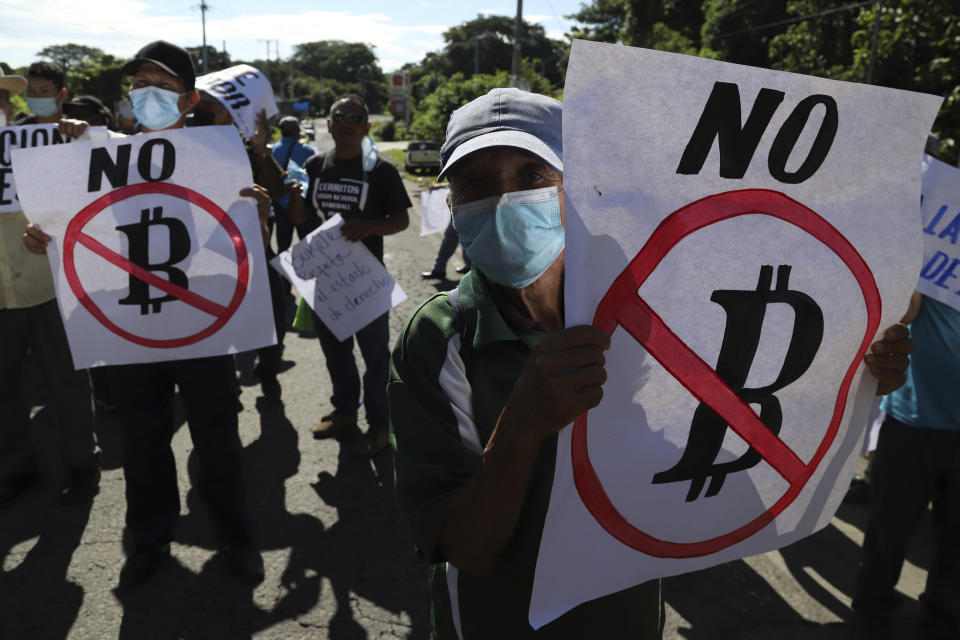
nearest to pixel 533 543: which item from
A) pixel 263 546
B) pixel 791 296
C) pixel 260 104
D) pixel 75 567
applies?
pixel 791 296

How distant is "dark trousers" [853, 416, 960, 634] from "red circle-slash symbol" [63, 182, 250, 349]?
269cm

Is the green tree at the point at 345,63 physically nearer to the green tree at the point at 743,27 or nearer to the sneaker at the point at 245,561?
the green tree at the point at 743,27

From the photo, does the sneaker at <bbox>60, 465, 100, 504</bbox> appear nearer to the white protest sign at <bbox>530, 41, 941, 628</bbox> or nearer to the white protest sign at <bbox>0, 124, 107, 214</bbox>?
the white protest sign at <bbox>0, 124, 107, 214</bbox>

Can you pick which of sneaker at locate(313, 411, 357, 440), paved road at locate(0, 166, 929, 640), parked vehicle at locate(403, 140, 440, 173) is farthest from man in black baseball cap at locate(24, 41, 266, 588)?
parked vehicle at locate(403, 140, 440, 173)

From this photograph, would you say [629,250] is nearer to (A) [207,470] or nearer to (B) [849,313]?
(B) [849,313]

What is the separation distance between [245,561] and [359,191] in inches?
87.3

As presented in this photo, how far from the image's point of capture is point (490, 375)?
4.10 feet

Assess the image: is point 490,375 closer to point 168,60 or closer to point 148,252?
point 148,252

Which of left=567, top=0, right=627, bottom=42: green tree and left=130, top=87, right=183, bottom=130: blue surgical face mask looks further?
left=567, top=0, right=627, bottom=42: green tree

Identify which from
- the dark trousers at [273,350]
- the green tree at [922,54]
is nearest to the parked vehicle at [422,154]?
the green tree at [922,54]

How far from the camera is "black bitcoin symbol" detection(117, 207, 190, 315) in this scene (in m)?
2.65

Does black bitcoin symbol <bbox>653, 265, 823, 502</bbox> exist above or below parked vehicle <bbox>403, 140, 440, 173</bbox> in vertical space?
above

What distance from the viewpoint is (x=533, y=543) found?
126cm

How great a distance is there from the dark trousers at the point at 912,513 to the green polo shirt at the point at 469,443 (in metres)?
1.85
